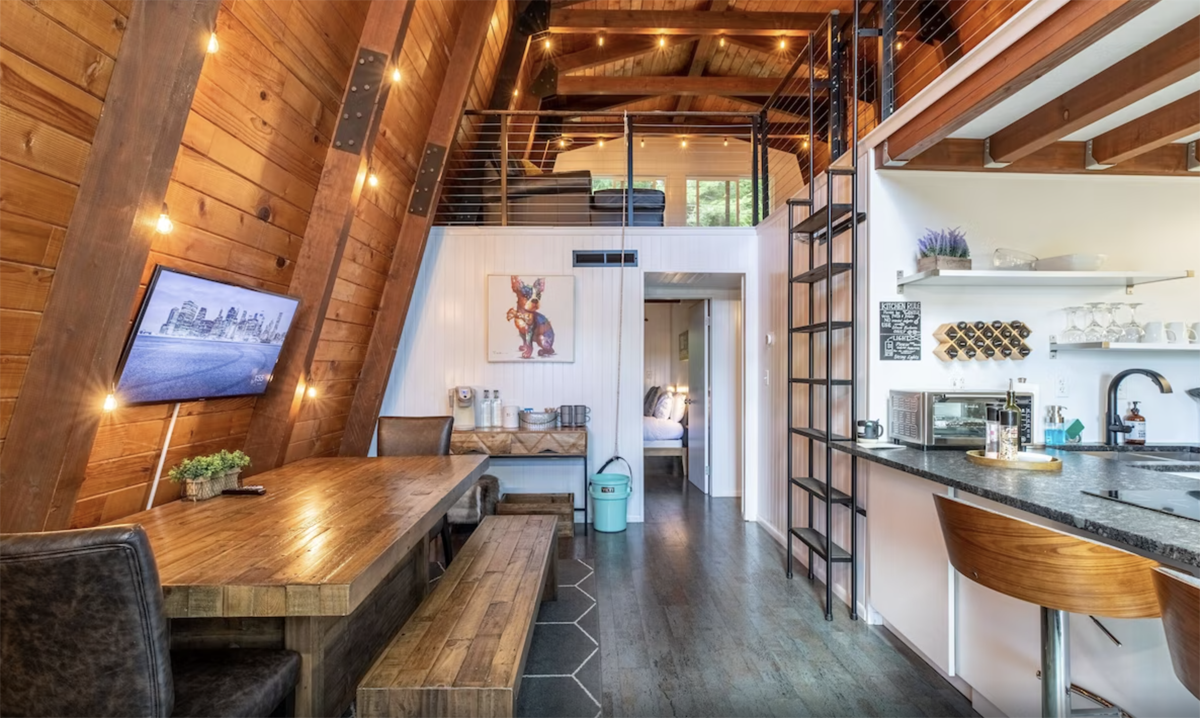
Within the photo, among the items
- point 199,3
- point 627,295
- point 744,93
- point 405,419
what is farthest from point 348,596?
point 744,93

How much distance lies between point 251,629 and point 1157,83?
11.0 ft

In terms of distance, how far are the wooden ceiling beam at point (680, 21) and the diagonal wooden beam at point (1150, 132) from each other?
2797 millimetres

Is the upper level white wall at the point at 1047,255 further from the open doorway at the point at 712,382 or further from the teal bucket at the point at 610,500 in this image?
the teal bucket at the point at 610,500

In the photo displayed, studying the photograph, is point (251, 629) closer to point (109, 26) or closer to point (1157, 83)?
point (109, 26)

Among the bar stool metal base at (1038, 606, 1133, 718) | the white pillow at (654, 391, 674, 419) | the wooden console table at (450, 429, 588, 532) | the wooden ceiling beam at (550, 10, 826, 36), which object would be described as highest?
A: the wooden ceiling beam at (550, 10, 826, 36)

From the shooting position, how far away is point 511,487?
4.54 metres

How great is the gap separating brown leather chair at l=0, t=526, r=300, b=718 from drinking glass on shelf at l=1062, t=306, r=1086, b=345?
3660 millimetres

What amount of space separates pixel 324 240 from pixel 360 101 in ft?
2.10

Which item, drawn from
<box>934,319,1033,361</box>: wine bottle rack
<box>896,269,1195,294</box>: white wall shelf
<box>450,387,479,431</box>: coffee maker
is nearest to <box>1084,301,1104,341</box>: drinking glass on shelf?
<box>896,269,1195,294</box>: white wall shelf

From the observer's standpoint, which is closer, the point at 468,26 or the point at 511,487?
the point at 468,26

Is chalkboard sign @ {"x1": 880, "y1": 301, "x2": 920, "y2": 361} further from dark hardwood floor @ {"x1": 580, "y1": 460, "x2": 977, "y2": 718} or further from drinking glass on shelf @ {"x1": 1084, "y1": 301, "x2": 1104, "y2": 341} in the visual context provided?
dark hardwood floor @ {"x1": 580, "y1": 460, "x2": 977, "y2": 718}

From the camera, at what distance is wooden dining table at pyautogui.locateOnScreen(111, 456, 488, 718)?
4.35 feet

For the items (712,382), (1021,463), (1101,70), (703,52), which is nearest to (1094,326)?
(1021,463)

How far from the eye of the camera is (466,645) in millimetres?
1638
